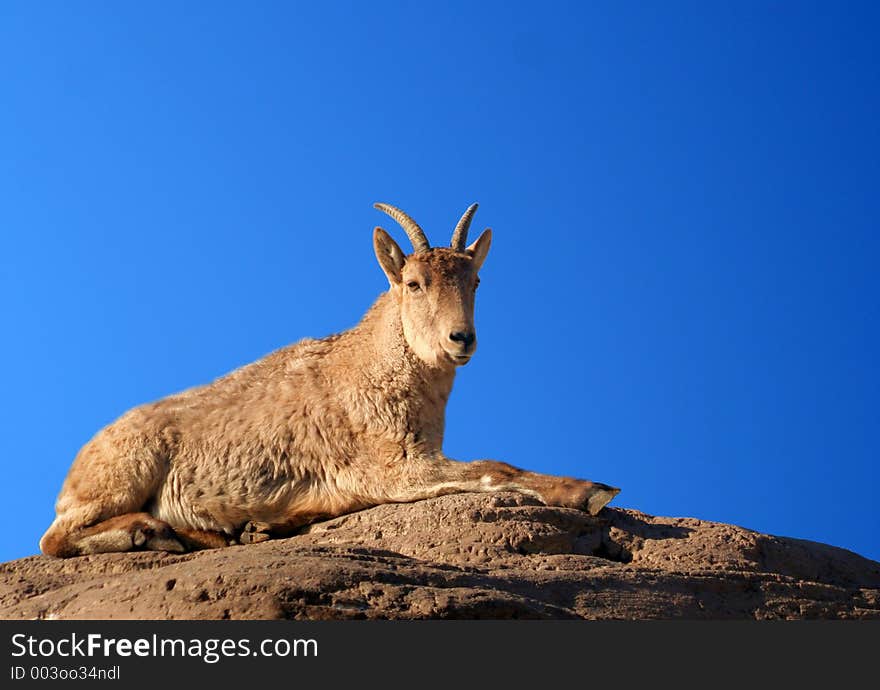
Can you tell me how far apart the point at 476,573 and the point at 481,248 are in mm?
5292

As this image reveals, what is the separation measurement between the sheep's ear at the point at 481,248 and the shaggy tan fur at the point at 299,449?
45cm

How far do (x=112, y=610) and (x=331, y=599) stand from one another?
59.7 inches

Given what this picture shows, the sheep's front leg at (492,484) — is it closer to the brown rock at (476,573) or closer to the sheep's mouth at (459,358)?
the brown rock at (476,573)

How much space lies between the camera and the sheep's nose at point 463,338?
13.7m

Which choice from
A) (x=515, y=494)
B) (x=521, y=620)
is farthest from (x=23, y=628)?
(x=515, y=494)

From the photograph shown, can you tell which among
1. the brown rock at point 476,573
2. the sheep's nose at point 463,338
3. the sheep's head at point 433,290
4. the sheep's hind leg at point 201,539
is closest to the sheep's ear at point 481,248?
the sheep's head at point 433,290

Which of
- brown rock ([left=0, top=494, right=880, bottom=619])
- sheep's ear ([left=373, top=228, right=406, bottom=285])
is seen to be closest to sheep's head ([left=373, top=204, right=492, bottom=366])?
sheep's ear ([left=373, top=228, right=406, bottom=285])

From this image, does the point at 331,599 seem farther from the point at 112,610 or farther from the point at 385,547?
the point at 385,547

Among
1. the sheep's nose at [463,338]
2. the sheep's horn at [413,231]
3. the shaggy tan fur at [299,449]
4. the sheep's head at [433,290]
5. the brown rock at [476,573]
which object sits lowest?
the brown rock at [476,573]

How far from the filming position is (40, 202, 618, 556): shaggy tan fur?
13648 mm

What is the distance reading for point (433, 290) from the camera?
14.0 m

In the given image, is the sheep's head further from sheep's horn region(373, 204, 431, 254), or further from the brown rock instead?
the brown rock

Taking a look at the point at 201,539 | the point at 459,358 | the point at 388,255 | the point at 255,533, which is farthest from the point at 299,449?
the point at 388,255

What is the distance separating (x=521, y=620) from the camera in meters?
9.06
